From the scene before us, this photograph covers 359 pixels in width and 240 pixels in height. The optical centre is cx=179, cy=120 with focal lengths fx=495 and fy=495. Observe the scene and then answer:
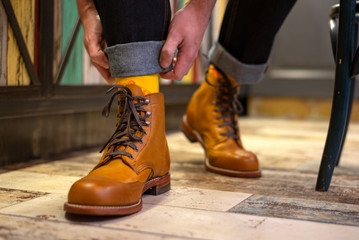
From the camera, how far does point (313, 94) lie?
11.3ft

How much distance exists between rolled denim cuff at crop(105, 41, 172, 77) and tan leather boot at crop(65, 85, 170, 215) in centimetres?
4

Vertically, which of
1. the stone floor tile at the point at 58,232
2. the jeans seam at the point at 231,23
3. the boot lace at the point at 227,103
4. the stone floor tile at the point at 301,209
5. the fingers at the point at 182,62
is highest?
the jeans seam at the point at 231,23

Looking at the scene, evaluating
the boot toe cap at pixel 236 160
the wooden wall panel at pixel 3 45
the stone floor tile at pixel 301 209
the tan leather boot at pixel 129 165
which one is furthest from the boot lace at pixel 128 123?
the wooden wall panel at pixel 3 45

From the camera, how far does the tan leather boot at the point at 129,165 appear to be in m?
0.89

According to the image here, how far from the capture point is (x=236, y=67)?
1418 mm

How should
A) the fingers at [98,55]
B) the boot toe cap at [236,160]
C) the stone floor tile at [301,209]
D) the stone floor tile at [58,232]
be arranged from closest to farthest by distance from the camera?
1. the stone floor tile at [58,232]
2. the stone floor tile at [301,209]
3. the fingers at [98,55]
4. the boot toe cap at [236,160]

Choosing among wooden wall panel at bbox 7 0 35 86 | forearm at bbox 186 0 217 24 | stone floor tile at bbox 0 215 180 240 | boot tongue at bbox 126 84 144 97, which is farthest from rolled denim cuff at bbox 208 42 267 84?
stone floor tile at bbox 0 215 180 240

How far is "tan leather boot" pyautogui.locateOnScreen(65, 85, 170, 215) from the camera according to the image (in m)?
0.89

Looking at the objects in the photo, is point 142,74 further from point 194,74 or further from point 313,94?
point 313,94

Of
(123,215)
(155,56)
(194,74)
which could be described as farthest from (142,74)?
(194,74)

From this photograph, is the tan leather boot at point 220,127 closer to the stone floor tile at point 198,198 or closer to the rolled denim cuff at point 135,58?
the stone floor tile at point 198,198

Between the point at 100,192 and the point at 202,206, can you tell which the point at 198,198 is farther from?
the point at 100,192

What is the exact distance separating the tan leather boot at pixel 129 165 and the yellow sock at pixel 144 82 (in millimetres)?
15

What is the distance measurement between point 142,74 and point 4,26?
581 millimetres
